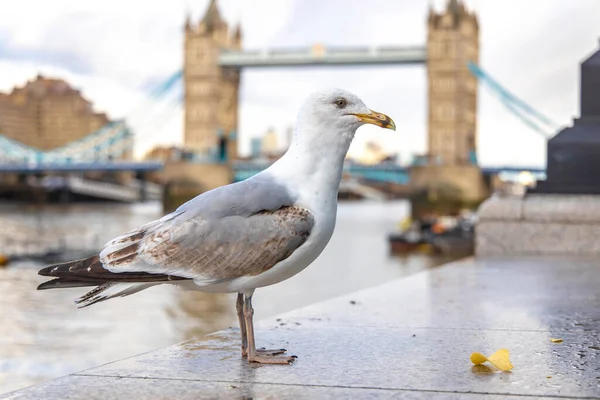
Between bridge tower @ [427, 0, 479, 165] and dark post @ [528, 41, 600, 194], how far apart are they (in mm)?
60954

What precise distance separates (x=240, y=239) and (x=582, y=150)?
4.61 metres

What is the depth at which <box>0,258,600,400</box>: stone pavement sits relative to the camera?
2.46 meters

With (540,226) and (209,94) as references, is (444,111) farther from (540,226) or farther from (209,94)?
(540,226)

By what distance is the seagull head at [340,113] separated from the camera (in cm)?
283

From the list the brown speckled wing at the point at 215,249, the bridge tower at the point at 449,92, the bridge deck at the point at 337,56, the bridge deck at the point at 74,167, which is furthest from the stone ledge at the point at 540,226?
the bridge tower at the point at 449,92

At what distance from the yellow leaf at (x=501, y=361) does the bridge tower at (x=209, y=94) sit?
228ft

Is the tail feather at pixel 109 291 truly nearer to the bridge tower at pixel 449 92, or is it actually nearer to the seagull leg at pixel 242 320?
Answer: the seagull leg at pixel 242 320

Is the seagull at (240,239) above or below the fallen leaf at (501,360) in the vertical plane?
above

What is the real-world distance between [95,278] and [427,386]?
0.99 meters

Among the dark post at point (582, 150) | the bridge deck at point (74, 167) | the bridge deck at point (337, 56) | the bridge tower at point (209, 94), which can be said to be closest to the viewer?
the dark post at point (582, 150)

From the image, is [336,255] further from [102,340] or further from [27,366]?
[27,366]

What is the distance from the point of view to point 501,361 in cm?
271

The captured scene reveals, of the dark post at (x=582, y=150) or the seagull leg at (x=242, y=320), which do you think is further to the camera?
the dark post at (x=582, y=150)

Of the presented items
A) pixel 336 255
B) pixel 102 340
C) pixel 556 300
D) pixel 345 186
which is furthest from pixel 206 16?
pixel 556 300
